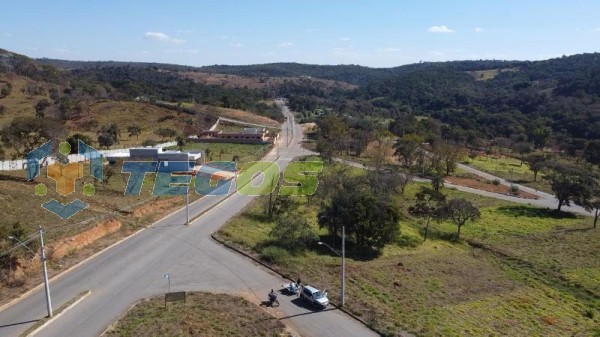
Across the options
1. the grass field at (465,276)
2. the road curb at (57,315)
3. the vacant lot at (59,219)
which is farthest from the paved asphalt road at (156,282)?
the grass field at (465,276)

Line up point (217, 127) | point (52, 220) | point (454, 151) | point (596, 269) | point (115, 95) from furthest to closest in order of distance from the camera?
A: point (115, 95) → point (217, 127) → point (454, 151) → point (596, 269) → point (52, 220)

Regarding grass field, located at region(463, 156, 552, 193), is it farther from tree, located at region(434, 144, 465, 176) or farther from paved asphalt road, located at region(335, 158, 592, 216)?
tree, located at region(434, 144, 465, 176)

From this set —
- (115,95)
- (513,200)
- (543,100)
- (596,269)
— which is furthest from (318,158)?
(543,100)

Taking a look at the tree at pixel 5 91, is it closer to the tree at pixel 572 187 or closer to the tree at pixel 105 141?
the tree at pixel 105 141

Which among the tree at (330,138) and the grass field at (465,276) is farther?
the tree at (330,138)

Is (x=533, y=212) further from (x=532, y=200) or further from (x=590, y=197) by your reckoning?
(x=532, y=200)

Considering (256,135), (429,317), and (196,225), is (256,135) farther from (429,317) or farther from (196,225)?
(429,317)

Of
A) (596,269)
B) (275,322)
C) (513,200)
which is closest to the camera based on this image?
(275,322)
